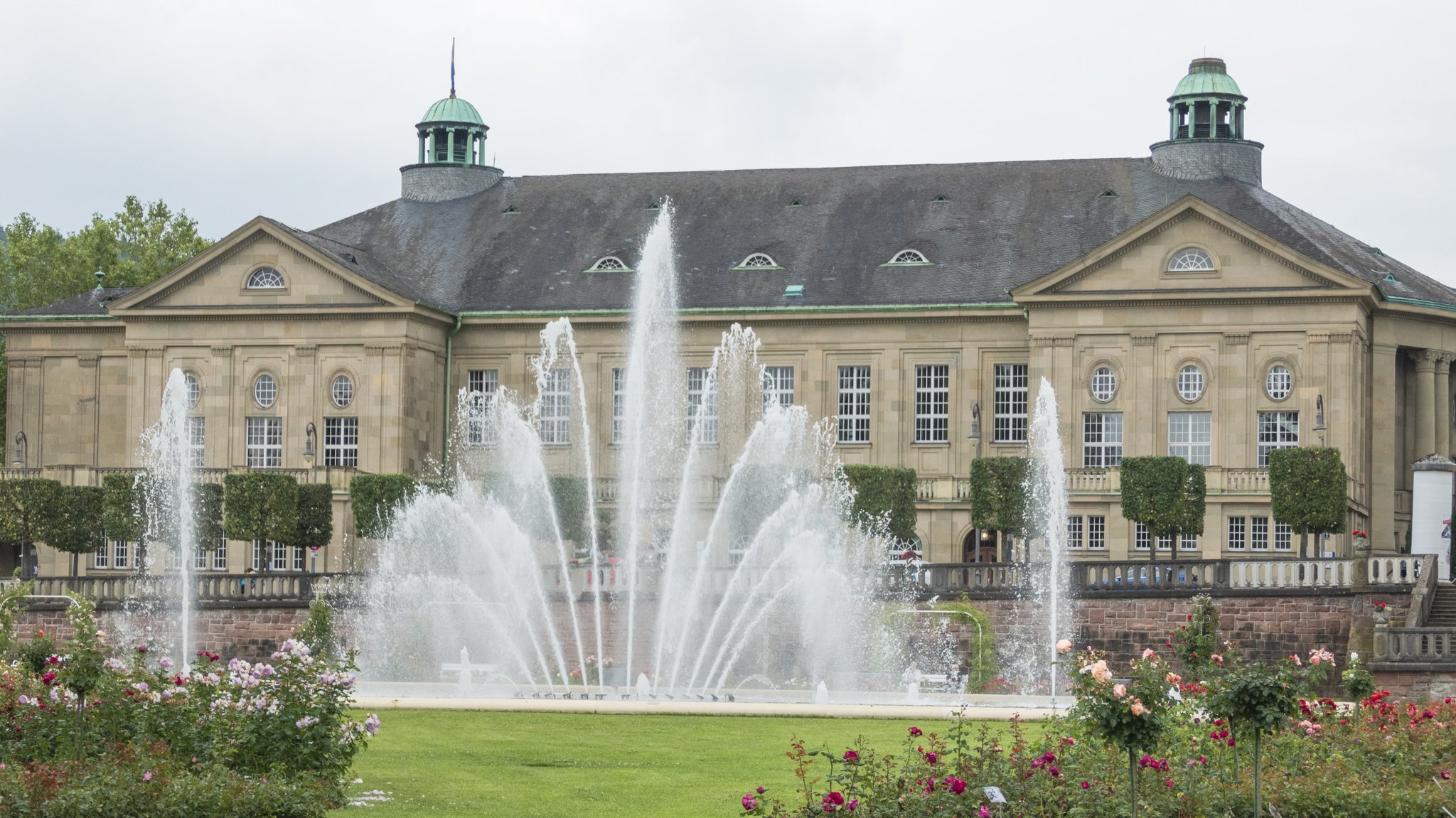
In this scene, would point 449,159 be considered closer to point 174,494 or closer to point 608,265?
point 608,265

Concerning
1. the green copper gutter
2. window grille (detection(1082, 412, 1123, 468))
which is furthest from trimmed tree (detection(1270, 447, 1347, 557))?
the green copper gutter

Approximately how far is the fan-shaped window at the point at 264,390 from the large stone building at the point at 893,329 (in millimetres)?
60

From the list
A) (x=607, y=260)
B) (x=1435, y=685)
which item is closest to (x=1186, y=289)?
(x=607, y=260)

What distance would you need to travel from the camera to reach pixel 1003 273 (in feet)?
202

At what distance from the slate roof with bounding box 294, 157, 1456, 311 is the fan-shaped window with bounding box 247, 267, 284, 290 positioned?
4.22 ft

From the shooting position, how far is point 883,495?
5431cm

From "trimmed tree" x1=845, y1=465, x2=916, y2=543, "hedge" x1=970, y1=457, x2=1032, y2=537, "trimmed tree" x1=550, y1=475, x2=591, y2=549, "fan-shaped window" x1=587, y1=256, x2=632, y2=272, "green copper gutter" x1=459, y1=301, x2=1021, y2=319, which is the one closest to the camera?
"hedge" x1=970, y1=457, x2=1032, y2=537

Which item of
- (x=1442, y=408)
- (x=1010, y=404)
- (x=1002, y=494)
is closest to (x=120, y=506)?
(x=1002, y=494)

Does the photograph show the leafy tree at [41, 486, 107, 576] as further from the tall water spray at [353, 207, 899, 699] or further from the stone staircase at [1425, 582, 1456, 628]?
the stone staircase at [1425, 582, 1456, 628]

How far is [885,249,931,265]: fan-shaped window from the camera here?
205ft

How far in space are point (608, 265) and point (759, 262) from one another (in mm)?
4204

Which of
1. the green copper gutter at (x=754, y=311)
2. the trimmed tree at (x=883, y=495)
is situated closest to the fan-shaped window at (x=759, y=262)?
the green copper gutter at (x=754, y=311)

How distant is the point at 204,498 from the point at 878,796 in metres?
41.2

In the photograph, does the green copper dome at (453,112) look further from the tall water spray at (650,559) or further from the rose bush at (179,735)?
the rose bush at (179,735)
